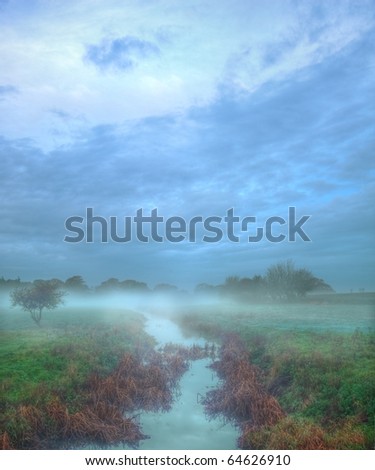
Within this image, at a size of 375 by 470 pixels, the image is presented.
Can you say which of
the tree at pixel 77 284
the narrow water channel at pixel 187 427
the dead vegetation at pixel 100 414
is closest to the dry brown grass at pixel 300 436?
the narrow water channel at pixel 187 427

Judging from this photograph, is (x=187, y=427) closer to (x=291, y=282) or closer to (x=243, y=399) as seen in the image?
(x=243, y=399)

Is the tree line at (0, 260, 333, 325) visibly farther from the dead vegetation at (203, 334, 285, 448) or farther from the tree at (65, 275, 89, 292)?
the dead vegetation at (203, 334, 285, 448)

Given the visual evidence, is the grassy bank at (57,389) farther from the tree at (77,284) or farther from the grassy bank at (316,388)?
the tree at (77,284)

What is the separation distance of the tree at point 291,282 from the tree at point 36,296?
53593 mm

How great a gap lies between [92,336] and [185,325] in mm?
21759

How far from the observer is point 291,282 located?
288 feet

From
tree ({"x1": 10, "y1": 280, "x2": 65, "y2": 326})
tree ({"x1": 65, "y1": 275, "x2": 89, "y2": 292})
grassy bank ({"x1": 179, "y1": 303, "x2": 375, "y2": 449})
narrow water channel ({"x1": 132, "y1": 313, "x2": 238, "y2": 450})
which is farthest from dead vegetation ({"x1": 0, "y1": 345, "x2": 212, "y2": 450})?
tree ({"x1": 65, "y1": 275, "x2": 89, "y2": 292})

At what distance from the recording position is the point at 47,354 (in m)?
28.5

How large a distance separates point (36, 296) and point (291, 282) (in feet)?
187

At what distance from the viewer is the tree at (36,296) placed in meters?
46.2

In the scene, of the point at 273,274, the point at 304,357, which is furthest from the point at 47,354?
the point at 273,274

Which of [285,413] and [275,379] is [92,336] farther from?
[285,413]

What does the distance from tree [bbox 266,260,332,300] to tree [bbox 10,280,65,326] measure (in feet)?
176

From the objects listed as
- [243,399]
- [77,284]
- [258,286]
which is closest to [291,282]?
[258,286]
